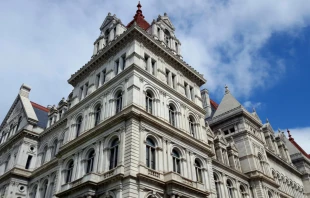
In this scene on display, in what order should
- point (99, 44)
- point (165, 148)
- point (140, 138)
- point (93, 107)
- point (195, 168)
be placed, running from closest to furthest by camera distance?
1. point (140, 138)
2. point (165, 148)
3. point (195, 168)
4. point (93, 107)
5. point (99, 44)

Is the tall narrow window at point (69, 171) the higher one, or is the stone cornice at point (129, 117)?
the stone cornice at point (129, 117)

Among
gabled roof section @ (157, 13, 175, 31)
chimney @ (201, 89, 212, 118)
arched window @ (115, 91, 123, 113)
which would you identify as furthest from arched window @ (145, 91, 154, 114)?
chimney @ (201, 89, 212, 118)

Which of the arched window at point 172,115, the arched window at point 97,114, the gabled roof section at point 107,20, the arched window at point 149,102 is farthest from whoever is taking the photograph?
the gabled roof section at point 107,20

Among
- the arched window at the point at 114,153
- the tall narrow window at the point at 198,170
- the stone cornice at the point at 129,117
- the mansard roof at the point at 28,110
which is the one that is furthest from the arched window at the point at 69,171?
the mansard roof at the point at 28,110

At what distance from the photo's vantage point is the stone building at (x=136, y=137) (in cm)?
2395

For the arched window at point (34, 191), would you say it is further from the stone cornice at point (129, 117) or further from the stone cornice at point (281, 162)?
the stone cornice at point (281, 162)

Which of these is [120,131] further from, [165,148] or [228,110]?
[228,110]

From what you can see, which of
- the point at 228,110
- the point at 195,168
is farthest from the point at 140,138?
the point at 228,110

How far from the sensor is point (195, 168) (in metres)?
28.4

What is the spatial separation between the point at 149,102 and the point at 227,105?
74.4ft

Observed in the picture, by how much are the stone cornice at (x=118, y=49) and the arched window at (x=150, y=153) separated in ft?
36.8

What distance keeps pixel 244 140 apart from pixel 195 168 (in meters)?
16.0

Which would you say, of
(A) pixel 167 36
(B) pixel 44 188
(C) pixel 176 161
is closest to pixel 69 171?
(B) pixel 44 188

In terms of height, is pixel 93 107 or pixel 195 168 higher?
pixel 93 107
